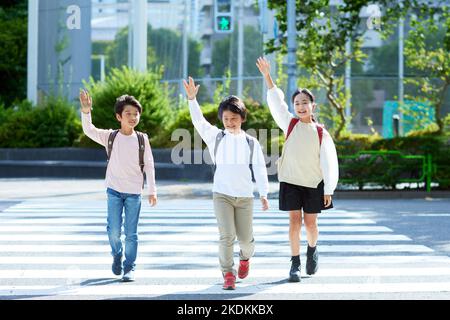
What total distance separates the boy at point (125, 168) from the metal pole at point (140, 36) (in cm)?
2393

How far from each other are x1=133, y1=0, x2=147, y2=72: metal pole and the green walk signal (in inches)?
364

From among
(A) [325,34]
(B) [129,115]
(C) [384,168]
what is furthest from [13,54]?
(B) [129,115]

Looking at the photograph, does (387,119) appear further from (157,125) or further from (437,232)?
(437,232)

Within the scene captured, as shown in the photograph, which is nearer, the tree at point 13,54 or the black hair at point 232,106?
the black hair at point 232,106

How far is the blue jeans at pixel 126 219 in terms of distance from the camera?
311 inches

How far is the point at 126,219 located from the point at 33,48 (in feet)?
88.5

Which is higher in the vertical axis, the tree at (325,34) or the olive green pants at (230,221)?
the tree at (325,34)

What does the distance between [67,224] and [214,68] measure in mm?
19572

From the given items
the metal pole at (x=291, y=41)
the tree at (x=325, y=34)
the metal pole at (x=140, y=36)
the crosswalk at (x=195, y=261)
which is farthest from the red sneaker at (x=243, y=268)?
the metal pole at (x=140, y=36)

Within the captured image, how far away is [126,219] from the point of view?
7.96 meters

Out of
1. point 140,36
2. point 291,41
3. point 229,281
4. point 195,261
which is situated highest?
point 140,36

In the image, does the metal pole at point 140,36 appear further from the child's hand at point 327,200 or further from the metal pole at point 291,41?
the child's hand at point 327,200

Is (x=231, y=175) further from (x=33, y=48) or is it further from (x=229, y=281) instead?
(x=33, y=48)

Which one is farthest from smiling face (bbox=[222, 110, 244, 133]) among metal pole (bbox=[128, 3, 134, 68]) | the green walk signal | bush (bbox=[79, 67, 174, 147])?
metal pole (bbox=[128, 3, 134, 68])
